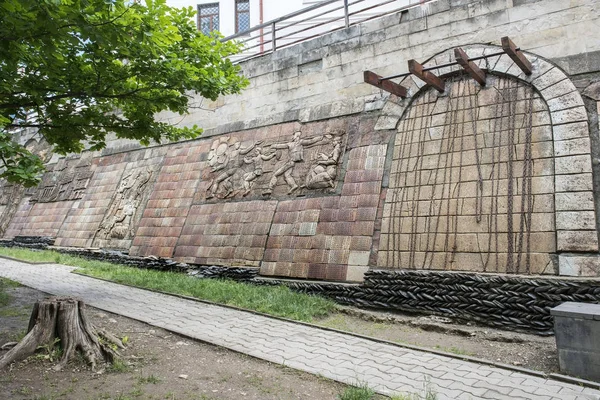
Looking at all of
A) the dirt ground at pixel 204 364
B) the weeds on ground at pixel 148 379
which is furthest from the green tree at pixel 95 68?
the weeds on ground at pixel 148 379

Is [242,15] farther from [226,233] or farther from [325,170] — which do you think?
[325,170]

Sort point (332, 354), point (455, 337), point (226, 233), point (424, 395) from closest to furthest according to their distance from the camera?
1. point (424, 395)
2. point (332, 354)
3. point (455, 337)
4. point (226, 233)

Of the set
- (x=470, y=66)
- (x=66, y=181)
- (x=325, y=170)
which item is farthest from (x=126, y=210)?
(x=470, y=66)

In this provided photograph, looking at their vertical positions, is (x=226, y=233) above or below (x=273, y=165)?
below

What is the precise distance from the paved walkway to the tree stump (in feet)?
3.80

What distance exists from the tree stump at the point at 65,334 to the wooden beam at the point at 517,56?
601 centimetres

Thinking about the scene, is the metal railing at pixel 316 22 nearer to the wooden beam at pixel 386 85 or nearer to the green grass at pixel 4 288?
the wooden beam at pixel 386 85

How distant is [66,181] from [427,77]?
498 inches

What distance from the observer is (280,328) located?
553 centimetres

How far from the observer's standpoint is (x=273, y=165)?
29.6ft

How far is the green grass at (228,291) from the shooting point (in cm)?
622

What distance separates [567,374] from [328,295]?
3594 mm

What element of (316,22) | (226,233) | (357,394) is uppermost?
(316,22)

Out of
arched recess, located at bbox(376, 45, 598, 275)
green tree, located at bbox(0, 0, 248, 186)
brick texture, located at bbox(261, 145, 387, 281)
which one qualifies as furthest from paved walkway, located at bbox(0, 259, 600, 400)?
green tree, located at bbox(0, 0, 248, 186)
